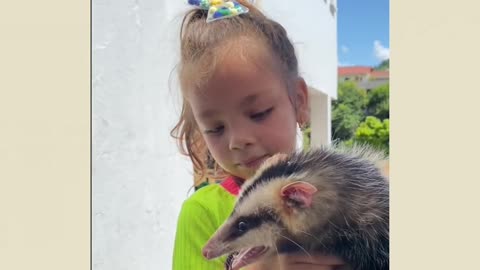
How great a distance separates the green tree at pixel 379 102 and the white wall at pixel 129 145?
66 centimetres

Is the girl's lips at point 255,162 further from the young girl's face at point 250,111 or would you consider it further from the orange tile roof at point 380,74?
the orange tile roof at point 380,74

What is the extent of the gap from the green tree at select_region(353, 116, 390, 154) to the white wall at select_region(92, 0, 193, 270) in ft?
2.11

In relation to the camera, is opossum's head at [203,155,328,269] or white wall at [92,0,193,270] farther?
white wall at [92,0,193,270]

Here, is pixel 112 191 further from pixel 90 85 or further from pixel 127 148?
pixel 90 85

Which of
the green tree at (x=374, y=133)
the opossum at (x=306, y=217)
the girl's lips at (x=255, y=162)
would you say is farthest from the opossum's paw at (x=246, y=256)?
the green tree at (x=374, y=133)

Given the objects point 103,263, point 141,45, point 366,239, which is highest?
point 141,45

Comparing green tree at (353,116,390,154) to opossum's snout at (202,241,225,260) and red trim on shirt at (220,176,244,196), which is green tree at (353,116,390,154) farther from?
opossum's snout at (202,241,225,260)

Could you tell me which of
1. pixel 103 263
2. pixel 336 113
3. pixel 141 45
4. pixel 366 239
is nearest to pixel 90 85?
pixel 141 45

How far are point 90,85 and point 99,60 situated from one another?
10 centimetres

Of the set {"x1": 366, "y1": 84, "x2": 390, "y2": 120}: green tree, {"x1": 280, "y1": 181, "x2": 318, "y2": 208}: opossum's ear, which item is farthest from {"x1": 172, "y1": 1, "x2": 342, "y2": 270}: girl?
{"x1": 366, "y1": 84, "x2": 390, "y2": 120}: green tree

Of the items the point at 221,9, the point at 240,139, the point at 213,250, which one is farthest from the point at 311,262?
the point at 221,9

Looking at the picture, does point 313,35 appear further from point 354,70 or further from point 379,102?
point 379,102

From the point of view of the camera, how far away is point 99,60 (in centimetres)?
165

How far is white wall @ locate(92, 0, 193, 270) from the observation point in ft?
5.32
